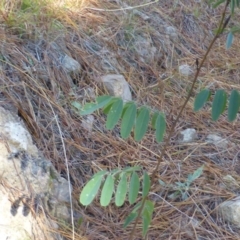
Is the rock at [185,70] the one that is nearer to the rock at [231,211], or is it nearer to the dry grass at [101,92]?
the dry grass at [101,92]

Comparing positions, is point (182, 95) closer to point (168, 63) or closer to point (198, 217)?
point (168, 63)

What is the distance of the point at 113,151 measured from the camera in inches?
69.1

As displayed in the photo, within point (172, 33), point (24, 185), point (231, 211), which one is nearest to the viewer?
point (24, 185)

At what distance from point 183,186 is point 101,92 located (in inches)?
22.0

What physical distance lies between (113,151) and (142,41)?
841 millimetres

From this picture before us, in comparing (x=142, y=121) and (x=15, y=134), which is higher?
(x=142, y=121)

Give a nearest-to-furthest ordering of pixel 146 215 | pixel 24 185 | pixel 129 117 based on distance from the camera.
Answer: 1. pixel 129 117
2. pixel 146 215
3. pixel 24 185

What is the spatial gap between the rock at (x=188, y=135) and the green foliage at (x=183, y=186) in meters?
0.27

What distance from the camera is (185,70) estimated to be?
2396 millimetres

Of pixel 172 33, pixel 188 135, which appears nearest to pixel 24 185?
pixel 188 135

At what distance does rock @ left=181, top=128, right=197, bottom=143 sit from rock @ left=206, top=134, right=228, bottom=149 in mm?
63

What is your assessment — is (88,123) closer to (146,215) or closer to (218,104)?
(146,215)

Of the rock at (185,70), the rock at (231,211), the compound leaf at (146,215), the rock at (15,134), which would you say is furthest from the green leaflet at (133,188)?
the rock at (185,70)

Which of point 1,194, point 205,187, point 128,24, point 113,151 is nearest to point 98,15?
point 128,24
